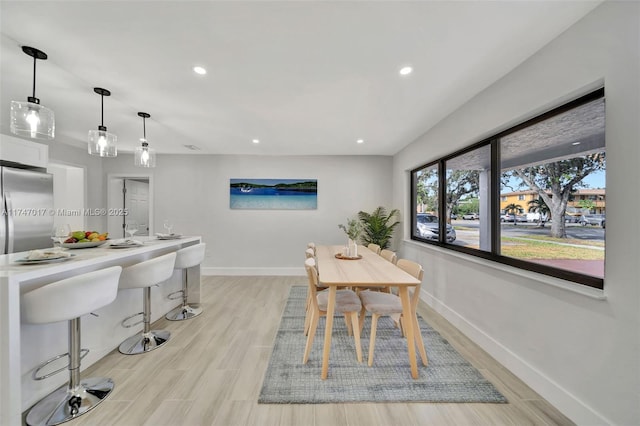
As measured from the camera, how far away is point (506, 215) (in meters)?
2.28

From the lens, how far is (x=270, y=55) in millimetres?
1812

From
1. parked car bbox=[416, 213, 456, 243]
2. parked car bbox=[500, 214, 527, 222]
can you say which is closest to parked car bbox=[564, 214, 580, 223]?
parked car bbox=[500, 214, 527, 222]

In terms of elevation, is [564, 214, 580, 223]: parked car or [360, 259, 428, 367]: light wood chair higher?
[564, 214, 580, 223]: parked car

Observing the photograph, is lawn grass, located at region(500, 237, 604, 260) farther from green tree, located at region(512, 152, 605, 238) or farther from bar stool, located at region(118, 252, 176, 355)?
bar stool, located at region(118, 252, 176, 355)

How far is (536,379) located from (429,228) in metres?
2.32

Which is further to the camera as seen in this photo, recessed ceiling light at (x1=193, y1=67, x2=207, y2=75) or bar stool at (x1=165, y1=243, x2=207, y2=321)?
bar stool at (x1=165, y1=243, x2=207, y2=321)

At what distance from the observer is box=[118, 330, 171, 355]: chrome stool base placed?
2.22 metres

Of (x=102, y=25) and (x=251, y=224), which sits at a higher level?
(x=102, y=25)

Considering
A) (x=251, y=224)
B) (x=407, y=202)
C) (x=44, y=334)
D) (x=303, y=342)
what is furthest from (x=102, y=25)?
(x=407, y=202)

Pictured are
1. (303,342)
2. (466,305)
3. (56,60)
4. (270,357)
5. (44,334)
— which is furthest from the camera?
(466,305)

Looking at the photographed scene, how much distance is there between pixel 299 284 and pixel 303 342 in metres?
1.96

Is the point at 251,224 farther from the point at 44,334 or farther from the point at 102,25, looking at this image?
the point at 102,25

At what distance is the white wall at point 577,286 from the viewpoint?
1256mm

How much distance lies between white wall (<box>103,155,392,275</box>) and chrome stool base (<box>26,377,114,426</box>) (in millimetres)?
3252
